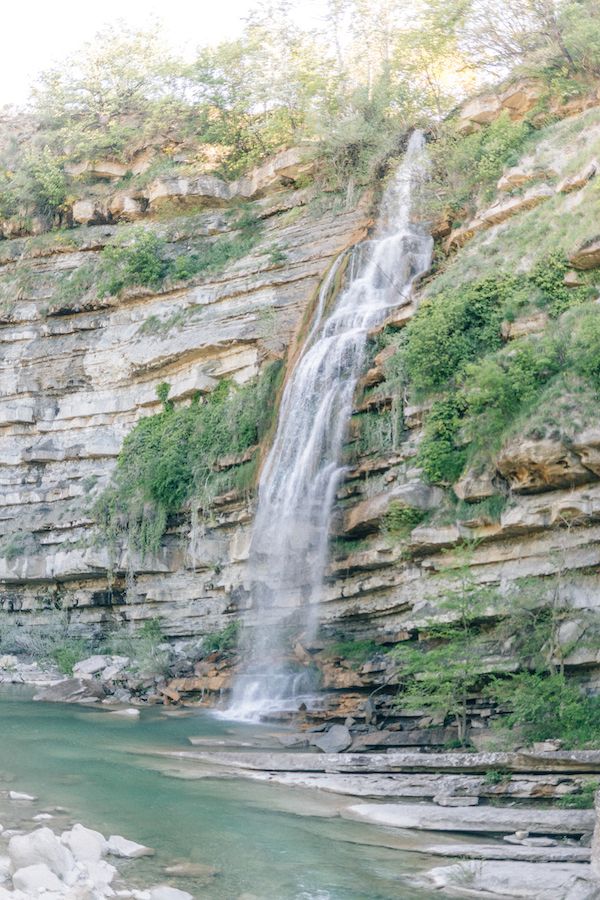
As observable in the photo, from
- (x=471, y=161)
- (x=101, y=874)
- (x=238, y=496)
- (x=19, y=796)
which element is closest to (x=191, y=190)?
(x=471, y=161)

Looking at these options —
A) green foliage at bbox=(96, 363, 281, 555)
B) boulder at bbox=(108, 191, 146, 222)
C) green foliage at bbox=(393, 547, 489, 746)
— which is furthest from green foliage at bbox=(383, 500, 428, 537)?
boulder at bbox=(108, 191, 146, 222)

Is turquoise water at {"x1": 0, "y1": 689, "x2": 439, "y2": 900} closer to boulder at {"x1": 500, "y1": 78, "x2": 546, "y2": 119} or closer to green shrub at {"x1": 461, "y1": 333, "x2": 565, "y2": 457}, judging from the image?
green shrub at {"x1": 461, "y1": 333, "x2": 565, "y2": 457}

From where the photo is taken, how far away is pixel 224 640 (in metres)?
25.0

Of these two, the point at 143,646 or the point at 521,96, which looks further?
the point at 521,96

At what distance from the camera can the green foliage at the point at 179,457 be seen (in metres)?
27.1

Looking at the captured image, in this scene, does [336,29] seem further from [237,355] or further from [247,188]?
[237,355]

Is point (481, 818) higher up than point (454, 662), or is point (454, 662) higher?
point (454, 662)

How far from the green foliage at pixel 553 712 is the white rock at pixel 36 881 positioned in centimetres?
756

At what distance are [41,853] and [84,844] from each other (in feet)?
2.85

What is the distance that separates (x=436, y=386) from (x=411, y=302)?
345 cm

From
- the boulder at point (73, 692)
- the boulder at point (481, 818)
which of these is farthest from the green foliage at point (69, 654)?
the boulder at point (481, 818)

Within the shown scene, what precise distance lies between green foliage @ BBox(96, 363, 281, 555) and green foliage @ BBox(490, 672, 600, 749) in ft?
41.8

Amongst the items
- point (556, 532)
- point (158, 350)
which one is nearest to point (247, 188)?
point (158, 350)

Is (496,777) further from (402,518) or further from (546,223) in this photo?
(546,223)
